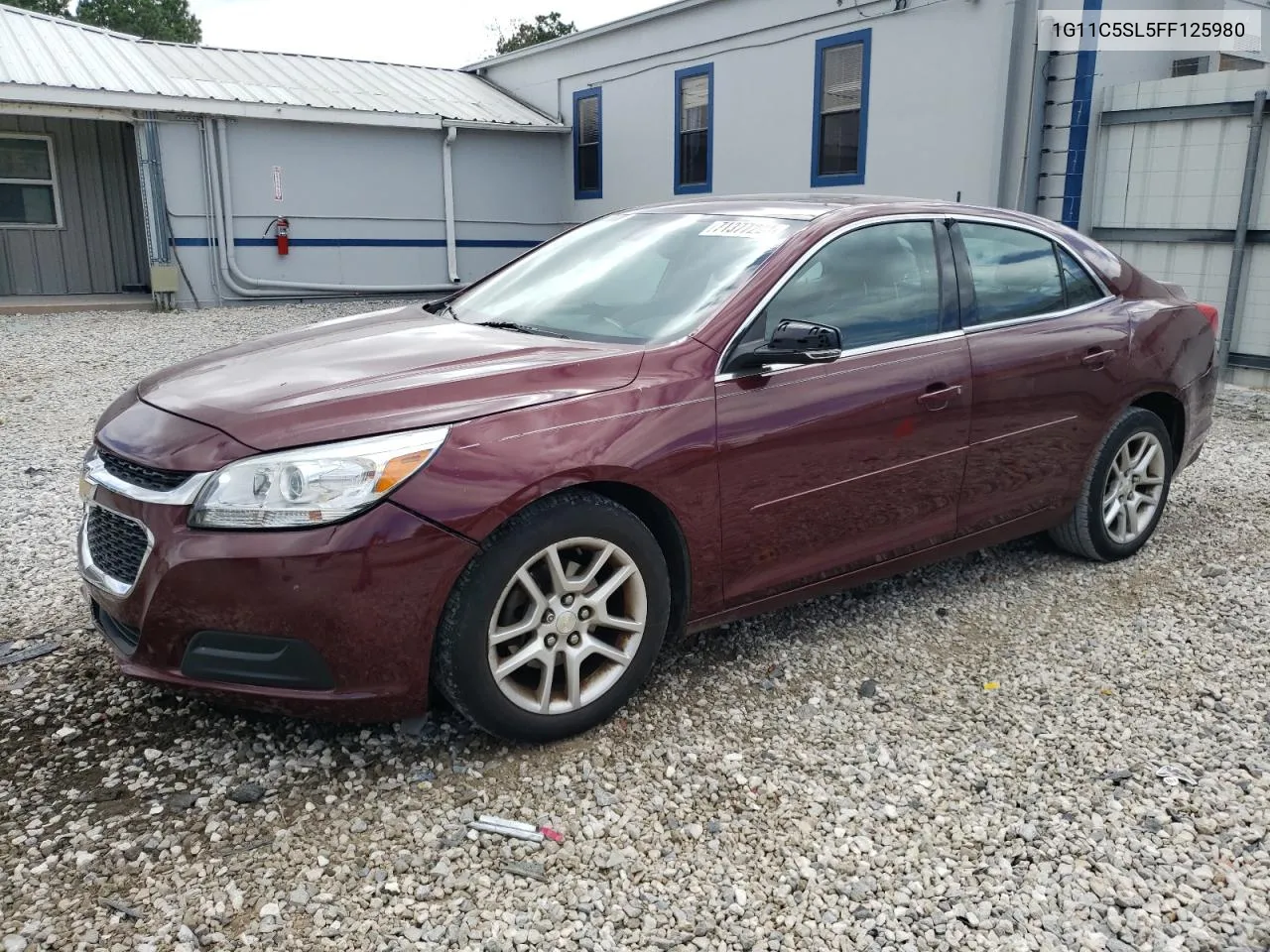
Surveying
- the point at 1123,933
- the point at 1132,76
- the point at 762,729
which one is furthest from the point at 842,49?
the point at 1123,933

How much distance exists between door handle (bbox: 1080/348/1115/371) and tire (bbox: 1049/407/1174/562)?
0.31 m

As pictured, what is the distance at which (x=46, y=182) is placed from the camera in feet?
48.9

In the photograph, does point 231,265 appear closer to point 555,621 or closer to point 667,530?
point 667,530

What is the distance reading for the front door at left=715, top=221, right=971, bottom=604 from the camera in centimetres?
337

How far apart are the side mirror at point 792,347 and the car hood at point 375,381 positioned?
0.36m

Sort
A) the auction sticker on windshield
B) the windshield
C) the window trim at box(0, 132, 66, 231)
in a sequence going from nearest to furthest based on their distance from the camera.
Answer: the windshield < the auction sticker on windshield < the window trim at box(0, 132, 66, 231)

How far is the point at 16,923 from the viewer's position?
2338 millimetres

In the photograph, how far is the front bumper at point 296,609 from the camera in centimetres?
266

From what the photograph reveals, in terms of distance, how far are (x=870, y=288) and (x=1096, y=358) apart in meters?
1.25

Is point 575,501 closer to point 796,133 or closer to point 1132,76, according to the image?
point 1132,76

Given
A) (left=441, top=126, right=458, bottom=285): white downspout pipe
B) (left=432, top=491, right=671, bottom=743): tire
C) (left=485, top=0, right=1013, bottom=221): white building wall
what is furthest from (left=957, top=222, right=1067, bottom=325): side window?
(left=441, top=126, right=458, bottom=285): white downspout pipe

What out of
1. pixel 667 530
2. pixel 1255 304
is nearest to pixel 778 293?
pixel 667 530

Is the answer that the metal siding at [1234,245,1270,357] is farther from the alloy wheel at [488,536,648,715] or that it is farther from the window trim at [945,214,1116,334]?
the alloy wheel at [488,536,648,715]

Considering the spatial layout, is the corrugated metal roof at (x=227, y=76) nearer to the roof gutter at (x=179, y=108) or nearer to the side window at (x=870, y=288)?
the roof gutter at (x=179, y=108)
